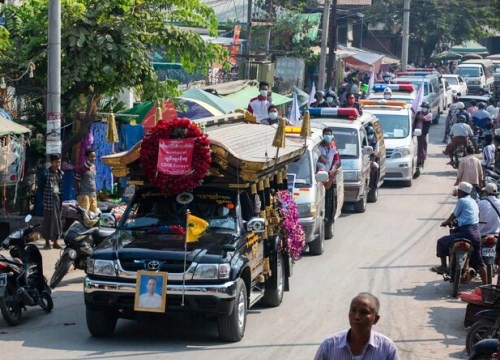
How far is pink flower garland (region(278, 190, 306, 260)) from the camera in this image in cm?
1545

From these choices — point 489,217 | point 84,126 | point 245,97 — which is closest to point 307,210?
point 489,217

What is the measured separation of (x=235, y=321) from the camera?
12289 mm

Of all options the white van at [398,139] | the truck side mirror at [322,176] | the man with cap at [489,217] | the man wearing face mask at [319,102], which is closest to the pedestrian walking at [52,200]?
the truck side mirror at [322,176]

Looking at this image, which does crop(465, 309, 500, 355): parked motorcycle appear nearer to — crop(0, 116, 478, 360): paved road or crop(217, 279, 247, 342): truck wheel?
crop(0, 116, 478, 360): paved road

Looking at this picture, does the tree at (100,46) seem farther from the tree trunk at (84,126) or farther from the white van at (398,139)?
the white van at (398,139)

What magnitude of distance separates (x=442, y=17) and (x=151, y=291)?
194ft

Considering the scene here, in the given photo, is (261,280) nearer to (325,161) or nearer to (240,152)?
(240,152)

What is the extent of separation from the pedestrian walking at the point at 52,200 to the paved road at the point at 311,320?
33cm

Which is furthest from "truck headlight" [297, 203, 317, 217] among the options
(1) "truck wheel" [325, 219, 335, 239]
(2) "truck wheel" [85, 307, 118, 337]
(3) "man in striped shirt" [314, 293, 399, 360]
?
(3) "man in striped shirt" [314, 293, 399, 360]

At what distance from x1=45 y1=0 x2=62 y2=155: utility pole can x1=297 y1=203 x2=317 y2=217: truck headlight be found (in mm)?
4003

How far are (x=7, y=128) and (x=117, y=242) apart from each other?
6087 mm

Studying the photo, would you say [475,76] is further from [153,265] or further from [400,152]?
[153,265]

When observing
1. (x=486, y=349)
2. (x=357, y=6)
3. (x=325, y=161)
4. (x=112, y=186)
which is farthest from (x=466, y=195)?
(x=357, y=6)

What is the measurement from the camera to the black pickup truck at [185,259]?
39.4 ft
